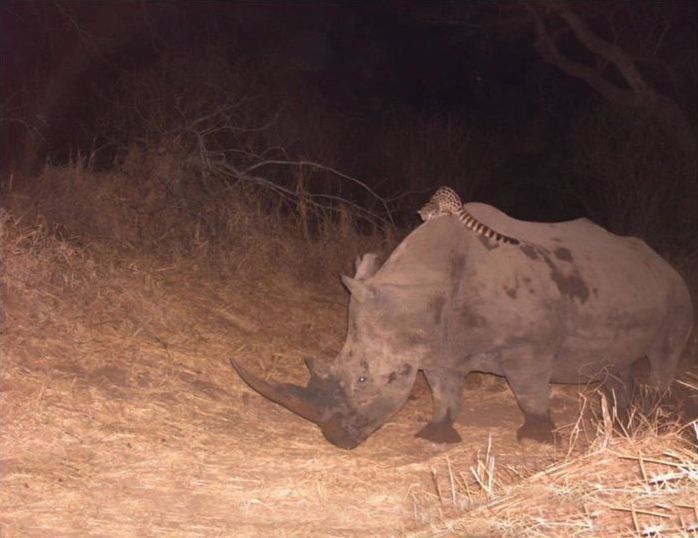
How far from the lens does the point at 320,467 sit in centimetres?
614

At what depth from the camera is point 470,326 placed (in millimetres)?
6840

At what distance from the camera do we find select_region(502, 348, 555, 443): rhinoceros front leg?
688 centimetres

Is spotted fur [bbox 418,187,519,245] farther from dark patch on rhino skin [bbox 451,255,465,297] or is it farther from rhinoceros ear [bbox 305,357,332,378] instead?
rhinoceros ear [bbox 305,357,332,378]

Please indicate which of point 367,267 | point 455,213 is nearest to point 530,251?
point 455,213

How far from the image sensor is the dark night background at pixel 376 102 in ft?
41.4

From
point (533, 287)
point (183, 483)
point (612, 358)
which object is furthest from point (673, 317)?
point (183, 483)

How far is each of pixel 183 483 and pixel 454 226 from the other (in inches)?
114

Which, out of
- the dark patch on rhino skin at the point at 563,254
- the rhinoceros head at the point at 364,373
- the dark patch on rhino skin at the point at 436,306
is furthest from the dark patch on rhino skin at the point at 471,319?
the dark patch on rhino skin at the point at 563,254

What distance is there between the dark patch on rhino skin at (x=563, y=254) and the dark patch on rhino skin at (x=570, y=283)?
11cm

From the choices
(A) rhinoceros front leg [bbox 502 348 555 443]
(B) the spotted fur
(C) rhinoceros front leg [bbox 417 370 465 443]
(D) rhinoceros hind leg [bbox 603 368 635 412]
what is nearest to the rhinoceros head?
(C) rhinoceros front leg [bbox 417 370 465 443]

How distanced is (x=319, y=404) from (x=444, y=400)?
1.03m

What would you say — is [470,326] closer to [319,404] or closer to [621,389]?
[319,404]

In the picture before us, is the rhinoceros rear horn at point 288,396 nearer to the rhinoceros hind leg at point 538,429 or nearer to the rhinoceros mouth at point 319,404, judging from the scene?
the rhinoceros mouth at point 319,404

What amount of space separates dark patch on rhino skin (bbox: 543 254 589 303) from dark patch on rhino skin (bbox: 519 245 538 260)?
9cm
